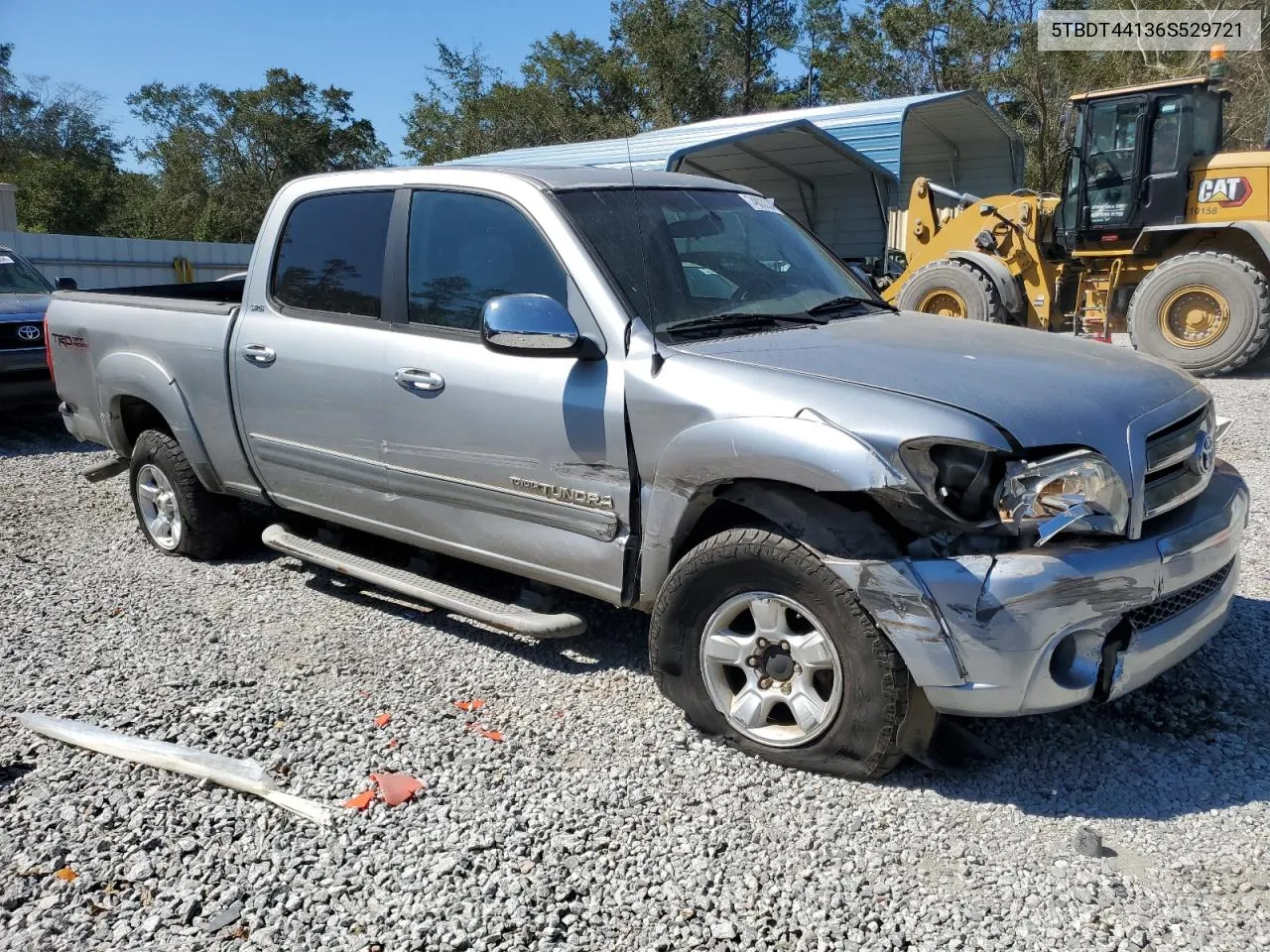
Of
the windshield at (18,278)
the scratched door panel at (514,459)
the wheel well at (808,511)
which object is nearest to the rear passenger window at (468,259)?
the scratched door panel at (514,459)

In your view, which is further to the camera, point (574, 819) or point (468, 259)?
point (468, 259)

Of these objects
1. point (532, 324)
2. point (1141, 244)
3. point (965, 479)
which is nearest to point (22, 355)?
point (532, 324)

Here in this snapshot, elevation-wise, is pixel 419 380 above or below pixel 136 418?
above

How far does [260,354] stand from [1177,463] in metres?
3.67

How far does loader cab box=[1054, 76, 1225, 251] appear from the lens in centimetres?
1111

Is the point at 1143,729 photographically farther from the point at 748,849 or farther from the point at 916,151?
the point at 916,151

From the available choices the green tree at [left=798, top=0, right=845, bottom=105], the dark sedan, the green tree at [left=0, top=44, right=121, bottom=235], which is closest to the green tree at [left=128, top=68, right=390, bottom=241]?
the green tree at [left=0, top=44, right=121, bottom=235]

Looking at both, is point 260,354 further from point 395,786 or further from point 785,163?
point 785,163

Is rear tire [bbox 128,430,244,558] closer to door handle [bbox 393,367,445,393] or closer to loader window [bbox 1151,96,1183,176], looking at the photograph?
door handle [bbox 393,367,445,393]

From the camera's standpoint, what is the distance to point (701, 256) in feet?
12.7

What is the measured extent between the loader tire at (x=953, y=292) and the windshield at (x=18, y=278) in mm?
9500

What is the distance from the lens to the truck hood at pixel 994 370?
2.83 metres

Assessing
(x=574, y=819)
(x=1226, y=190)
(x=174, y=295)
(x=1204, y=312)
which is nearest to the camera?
(x=574, y=819)

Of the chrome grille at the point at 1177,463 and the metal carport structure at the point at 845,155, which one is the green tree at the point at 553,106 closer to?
the metal carport structure at the point at 845,155
